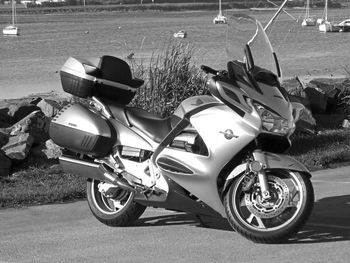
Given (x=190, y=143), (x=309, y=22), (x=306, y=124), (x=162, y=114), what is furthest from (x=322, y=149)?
(x=309, y=22)

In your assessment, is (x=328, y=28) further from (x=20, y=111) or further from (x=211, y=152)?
(x=211, y=152)

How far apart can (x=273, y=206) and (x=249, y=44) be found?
1413 mm

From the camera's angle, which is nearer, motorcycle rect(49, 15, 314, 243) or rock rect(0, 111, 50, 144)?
motorcycle rect(49, 15, 314, 243)

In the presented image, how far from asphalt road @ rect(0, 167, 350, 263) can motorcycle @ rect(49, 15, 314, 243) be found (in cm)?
19

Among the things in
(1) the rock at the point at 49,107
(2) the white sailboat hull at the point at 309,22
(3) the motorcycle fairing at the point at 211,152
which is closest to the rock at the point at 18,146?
(1) the rock at the point at 49,107

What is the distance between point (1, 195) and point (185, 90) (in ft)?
14.4

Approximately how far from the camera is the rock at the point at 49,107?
1159cm

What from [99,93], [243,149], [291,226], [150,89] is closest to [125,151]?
[99,93]

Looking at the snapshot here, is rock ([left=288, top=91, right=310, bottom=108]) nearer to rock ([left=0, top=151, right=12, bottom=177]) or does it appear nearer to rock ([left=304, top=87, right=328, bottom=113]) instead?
rock ([left=304, top=87, right=328, bottom=113])

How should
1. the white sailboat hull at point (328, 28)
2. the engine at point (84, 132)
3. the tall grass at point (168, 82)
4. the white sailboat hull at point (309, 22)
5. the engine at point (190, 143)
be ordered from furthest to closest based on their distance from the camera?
the white sailboat hull at point (309, 22) < the white sailboat hull at point (328, 28) < the tall grass at point (168, 82) < the engine at point (84, 132) < the engine at point (190, 143)

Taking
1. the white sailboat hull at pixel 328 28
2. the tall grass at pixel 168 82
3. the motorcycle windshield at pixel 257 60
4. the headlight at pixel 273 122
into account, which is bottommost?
the white sailboat hull at pixel 328 28

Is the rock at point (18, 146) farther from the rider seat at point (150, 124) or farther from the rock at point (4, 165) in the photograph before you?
the rider seat at point (150, 124)

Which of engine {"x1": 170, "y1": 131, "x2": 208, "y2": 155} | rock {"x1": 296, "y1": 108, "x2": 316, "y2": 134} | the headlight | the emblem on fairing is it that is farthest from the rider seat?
rock {"x1": 296, "y1": 108, "x2": 316, "y2": 134}

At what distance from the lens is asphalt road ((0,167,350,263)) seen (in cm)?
636
